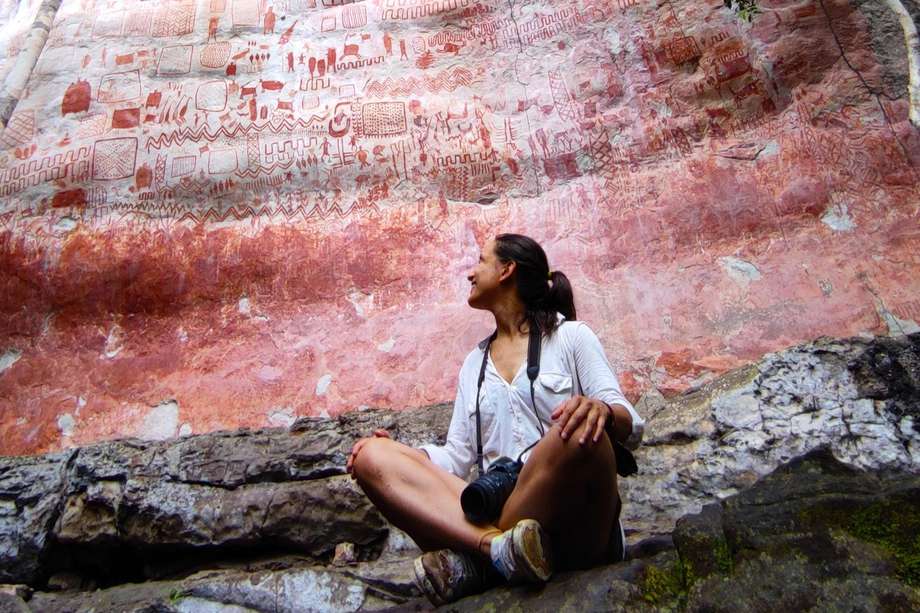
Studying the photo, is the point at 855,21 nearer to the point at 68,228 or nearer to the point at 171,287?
the point at 171,287

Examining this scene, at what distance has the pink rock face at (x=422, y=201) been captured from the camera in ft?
14.0

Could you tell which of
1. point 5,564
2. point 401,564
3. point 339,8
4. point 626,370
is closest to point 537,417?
point 401,564

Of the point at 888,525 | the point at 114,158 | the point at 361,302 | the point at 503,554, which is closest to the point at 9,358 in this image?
the point at 114,158

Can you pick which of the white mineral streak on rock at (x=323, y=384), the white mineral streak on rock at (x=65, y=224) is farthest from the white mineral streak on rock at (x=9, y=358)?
the white mineral streak on rock at (x=323, y=384)

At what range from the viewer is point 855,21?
4801mm

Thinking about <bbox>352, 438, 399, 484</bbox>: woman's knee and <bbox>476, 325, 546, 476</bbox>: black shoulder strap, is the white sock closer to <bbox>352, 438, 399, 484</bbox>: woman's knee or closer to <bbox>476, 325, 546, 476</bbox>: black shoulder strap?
<bbox>476, 325, 546, 476</bbox>: black shoulder strap

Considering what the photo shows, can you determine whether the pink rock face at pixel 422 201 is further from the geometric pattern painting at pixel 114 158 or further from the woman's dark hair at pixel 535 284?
the woman's dark hair at pixel 535 284

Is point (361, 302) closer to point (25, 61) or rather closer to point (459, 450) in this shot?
point (459, 450)

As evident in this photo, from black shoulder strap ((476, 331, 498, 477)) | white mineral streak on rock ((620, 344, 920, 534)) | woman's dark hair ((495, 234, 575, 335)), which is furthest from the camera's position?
white mineral streak on rock ((620, 344, 920, 534))

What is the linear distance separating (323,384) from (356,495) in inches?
45.5

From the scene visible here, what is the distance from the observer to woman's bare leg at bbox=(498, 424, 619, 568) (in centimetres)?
191

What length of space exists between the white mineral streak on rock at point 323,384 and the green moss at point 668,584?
107 inches

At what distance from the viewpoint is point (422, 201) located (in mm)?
5105

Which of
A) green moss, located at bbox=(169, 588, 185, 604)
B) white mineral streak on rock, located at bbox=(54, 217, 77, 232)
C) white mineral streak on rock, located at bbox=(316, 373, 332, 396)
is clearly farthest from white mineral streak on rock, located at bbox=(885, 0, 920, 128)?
white mineral streak on rock, located at bbox=(54, 217, 77, 232)
